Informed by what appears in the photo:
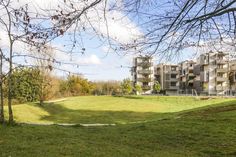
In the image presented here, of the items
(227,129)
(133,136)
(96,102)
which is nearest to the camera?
(133,136)

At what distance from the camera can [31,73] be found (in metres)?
12.1

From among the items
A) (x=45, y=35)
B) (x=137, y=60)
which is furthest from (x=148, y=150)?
(x=45, y=35)

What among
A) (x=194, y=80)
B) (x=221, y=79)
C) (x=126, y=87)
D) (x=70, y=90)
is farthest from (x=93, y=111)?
(x=194, y=80)

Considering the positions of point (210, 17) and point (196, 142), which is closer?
point (210, 17)

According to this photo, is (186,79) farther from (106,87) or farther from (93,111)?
(93,111)

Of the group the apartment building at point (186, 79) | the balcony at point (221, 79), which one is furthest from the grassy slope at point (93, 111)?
the apartment building at point (186, 79)

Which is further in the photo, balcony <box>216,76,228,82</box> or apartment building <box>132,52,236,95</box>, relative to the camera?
balcony <box>216,76,228,82</box>

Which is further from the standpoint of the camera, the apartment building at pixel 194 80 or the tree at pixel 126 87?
the tree at pixel 126 87

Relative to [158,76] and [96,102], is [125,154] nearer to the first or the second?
[96,102]

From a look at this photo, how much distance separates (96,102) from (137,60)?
124ft

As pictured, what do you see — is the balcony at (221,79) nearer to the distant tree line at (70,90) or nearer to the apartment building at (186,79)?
the apartment building at (186,79)

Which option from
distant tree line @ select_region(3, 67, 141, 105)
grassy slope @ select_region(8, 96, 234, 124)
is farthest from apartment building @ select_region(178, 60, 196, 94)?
grassy slope @ select_region(8, 96, 234, 124)

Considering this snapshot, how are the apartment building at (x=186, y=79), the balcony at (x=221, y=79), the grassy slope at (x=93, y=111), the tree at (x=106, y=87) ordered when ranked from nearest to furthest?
the grassy slope at (x=93, y=111) → the tree at (x=106, y=87) → the balcony at (x=221, y=79) → the apartment building at (x=186, y=79)

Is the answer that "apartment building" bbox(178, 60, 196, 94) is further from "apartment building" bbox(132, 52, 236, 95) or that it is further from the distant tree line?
the distant tree line
